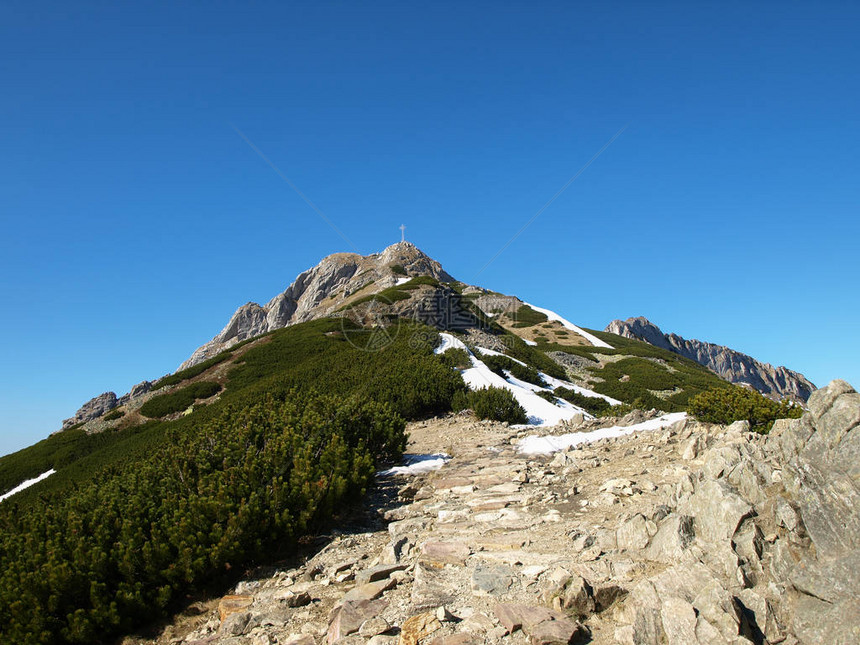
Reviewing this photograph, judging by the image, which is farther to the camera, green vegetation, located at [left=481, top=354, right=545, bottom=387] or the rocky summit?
green vegetation, located at [left=481, top=354, right=545, bottom=387]

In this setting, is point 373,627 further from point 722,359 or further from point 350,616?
point 722,359

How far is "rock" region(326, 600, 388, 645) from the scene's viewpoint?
3.95 meters

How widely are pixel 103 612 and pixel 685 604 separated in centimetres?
521

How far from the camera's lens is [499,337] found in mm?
38031

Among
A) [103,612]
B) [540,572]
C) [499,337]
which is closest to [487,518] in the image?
[540,572]

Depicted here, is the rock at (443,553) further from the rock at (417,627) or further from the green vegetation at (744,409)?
the green vegetation at (744,409)

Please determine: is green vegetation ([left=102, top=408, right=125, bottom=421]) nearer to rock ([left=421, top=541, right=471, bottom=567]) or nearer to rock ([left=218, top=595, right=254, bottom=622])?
rock ([left=218, top=595, right=254, bottom=622])

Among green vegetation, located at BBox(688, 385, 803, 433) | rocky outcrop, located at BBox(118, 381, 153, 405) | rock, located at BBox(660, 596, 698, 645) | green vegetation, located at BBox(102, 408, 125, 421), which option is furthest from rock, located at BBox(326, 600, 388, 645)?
rocky outcrop, located at BBox(118, 381, 153, 405)

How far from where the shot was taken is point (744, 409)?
Answer: 9.43 metres

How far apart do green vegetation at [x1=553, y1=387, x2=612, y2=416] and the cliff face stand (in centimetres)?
3919

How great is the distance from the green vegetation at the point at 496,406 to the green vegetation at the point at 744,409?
589cm

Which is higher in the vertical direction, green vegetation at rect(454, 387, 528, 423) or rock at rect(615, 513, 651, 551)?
green vegetation at rect(454, 387, 528, 423)

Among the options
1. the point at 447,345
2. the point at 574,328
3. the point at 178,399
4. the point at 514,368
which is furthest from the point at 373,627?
the point at 574,328

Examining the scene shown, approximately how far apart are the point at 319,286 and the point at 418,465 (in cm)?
6694
